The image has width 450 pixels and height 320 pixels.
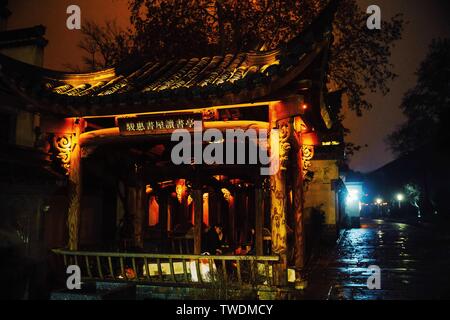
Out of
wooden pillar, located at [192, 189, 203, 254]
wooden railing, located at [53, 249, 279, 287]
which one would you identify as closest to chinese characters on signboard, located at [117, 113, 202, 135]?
wooden pillar, located at [192, 189, 203, 254]

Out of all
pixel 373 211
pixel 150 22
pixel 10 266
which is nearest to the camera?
pixel 10 266

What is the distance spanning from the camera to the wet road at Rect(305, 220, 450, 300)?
8.40 meters

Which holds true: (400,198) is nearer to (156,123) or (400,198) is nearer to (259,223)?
(259,223)

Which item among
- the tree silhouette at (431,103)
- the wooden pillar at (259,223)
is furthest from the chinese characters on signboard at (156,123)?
the tree silhouette at (431,103)

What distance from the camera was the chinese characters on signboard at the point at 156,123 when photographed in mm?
8891

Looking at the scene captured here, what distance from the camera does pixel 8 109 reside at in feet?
50.6

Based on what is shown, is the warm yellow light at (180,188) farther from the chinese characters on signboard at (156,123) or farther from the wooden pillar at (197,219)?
the chinese characters on signboard at (156,123)

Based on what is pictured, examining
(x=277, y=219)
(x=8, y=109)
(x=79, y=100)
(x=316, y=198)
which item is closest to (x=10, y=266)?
(x=79, y=100)

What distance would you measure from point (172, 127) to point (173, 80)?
135cm

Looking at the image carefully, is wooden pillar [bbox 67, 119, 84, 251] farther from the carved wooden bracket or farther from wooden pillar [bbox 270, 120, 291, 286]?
wooden pillar [bbox 270, 120, 291, 286]

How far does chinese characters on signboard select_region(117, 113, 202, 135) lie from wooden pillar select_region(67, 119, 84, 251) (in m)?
1.21

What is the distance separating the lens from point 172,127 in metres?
8.98
